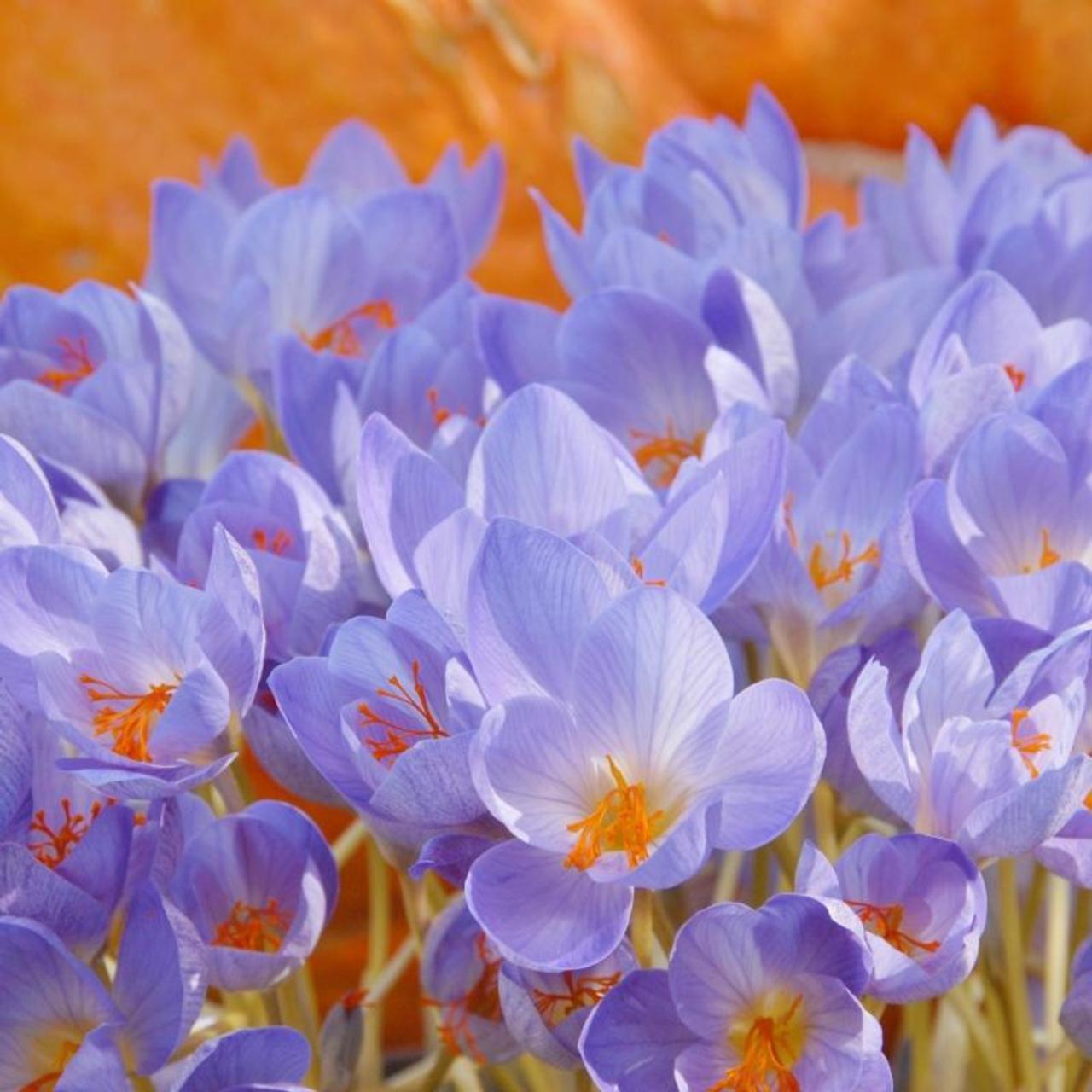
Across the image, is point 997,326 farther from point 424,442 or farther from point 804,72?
point 804,72

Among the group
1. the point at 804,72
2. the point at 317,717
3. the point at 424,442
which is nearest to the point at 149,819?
the point at 317,717

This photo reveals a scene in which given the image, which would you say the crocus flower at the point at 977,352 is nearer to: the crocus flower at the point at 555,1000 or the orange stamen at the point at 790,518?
the orange stamen at the point at 790,518

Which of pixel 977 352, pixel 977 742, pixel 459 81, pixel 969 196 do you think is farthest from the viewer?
pixel 459 81

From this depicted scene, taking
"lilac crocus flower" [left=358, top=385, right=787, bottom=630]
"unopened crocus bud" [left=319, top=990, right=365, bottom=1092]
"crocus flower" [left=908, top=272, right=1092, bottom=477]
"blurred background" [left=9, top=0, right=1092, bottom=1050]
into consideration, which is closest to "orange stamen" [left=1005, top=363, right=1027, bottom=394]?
"crocus flower" [left=908, top=272, right=1092, bottom=477]

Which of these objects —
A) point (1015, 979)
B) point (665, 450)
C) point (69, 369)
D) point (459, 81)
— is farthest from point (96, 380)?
point (459, 81)

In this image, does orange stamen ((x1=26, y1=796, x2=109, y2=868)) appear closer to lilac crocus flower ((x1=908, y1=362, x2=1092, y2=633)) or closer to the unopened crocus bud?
the unopened crocus bud

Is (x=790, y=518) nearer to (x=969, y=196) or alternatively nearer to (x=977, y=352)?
(x=977, y=352)

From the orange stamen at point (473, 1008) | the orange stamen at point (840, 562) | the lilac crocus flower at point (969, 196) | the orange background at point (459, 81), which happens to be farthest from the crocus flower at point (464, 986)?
the orange background at point (459, 81)
